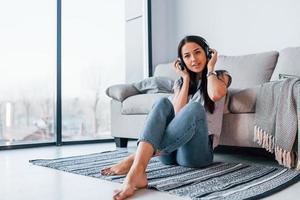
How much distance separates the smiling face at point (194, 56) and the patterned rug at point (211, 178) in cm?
55

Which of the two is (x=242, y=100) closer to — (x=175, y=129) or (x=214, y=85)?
(x=214, y=85)

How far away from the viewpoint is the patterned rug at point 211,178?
51.9 inches

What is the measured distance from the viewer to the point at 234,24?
11.2 ft

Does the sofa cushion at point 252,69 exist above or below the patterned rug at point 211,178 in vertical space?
above

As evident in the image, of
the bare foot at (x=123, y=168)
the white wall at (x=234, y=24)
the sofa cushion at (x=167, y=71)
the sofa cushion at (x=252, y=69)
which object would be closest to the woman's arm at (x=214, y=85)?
the bare foot at (x=123, y=168)

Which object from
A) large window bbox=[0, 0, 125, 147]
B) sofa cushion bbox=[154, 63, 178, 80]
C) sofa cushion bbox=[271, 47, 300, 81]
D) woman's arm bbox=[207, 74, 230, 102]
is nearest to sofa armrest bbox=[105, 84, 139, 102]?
sofa cushion bbox=[154, 63, 178, 80]

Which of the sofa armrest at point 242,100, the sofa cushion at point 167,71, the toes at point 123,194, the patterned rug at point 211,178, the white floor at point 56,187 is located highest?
the sofa cushion at point 167,71

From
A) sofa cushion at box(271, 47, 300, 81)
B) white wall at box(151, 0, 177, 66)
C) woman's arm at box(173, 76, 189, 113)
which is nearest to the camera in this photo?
woman's arm at box(173, 76, 189, 113)

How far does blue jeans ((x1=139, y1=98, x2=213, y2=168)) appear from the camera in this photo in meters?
1.44

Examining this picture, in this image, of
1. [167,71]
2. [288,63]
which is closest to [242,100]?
[288,63]

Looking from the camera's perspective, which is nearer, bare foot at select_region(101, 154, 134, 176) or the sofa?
bare foot at select_region(101, 154, 134, 176)

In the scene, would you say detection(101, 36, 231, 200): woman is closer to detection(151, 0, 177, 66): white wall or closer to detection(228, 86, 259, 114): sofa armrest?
detection(228, 86, 259, 114): sofa armrest

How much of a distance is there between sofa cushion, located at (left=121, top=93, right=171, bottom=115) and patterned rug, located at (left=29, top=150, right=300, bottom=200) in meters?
Result: 0.66

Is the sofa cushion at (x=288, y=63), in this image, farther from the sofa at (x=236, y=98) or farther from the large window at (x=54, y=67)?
the large window at (x=54, y=67)
